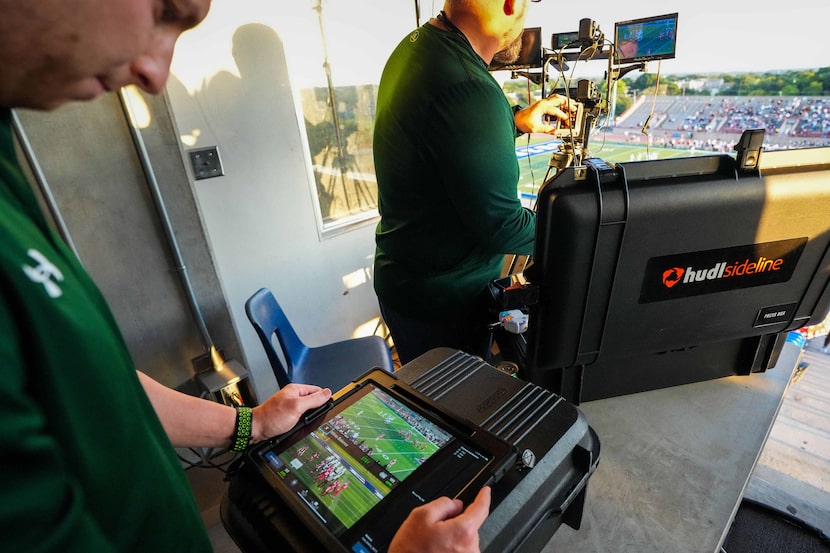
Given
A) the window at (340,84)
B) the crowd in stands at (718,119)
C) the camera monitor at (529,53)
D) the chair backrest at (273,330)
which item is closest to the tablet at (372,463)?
the chair backrest at (273,330)

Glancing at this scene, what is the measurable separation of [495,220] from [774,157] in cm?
56

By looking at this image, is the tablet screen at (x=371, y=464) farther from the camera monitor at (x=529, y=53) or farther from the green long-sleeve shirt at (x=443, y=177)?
the camera monitor at (x=529, y=53)

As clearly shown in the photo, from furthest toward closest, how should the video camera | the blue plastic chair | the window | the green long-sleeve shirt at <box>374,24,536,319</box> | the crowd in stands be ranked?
the window, the blue plastic chair, the crowd in stands, the video camera, the green long-sleeve shirt at <box>374,24,536,319</box>

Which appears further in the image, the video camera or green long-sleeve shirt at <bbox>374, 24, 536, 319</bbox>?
the video camera

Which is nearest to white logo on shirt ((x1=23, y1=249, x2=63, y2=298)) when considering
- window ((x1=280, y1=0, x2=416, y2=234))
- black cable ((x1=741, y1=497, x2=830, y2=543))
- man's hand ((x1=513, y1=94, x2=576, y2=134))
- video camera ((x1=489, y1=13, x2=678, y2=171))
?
video camera ((x1=489, y1=13, x2=678, y2=171))

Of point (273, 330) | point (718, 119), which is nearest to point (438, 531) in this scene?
point (273, 330)

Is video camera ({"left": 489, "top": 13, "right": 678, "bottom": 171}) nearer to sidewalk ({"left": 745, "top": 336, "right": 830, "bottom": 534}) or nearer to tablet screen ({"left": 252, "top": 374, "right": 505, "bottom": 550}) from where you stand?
tablet screen ({"left": 252, "top": 374, "right": 505, "bottom": 550})

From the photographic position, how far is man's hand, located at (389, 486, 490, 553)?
443 mm

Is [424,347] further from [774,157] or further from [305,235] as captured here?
[305,235]

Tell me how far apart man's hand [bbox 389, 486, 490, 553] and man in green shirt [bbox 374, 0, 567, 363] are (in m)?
0.77

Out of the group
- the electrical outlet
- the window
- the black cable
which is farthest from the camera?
the window

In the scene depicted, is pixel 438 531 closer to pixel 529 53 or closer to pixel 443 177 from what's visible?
pixel 443 177

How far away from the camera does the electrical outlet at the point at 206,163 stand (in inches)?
70.6

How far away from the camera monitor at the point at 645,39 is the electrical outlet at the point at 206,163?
1588 millimetres
